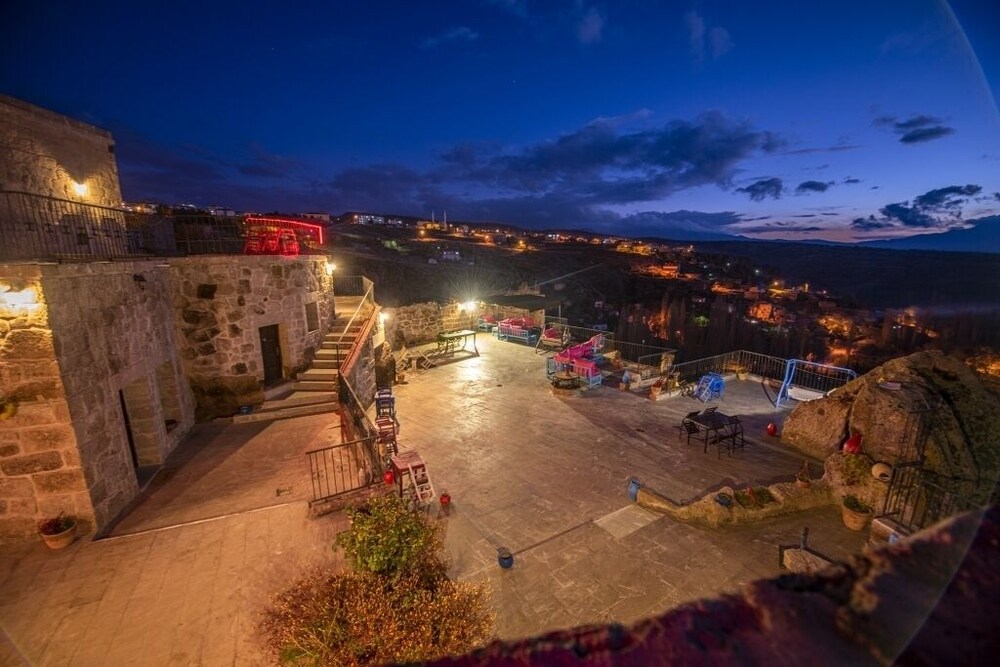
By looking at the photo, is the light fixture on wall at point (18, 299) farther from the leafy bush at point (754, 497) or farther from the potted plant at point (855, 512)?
the potted plant at point (855, 512)

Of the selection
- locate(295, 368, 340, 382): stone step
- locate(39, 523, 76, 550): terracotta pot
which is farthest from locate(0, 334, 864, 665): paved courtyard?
locate(295, 368, 340, 382): stone step

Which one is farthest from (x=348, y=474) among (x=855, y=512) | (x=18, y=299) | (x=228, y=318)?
(x=855, y=512)

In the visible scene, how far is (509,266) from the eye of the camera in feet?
145

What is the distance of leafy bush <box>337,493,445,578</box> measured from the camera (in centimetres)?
411

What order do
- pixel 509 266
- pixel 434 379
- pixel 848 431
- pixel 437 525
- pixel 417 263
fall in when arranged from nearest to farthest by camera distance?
pixel 437 525
pixel 848 431
pixel 434 379
pixel 417 263
pixel 509 266

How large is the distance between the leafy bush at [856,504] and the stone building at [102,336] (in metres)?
12.6

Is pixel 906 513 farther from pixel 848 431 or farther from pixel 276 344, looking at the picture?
pixel 276 344

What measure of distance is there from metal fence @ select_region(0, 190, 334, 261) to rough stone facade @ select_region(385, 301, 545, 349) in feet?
20.2

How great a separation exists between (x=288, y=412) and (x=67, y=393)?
4.95m

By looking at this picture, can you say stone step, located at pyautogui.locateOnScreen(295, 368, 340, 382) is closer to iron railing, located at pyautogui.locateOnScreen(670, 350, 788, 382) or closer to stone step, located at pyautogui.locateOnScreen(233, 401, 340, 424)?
stone step, located at pyautogui.locateOnScreen(233, 401, 340, 424)

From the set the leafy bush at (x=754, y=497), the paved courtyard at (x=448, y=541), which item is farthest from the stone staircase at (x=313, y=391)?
the leafy bush at (x=754, y=497)

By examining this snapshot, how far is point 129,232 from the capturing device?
10320mm

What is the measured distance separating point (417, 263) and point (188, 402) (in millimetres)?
24582

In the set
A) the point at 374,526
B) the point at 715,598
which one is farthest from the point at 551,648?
the point at 374,526
